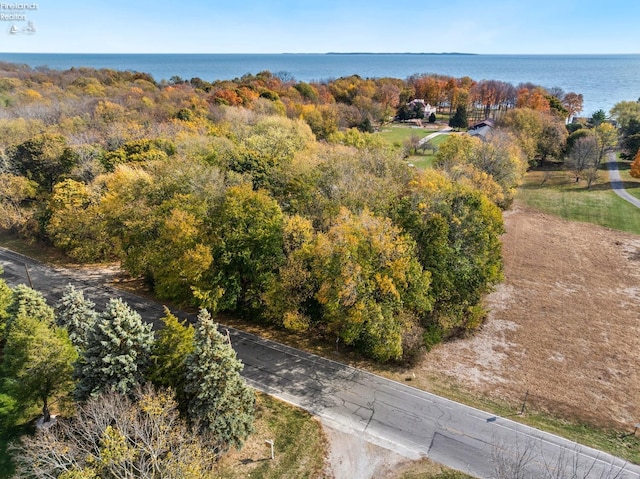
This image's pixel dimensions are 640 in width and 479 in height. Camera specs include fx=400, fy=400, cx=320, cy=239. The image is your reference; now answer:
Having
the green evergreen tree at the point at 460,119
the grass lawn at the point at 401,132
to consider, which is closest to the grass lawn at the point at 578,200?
the grass lawn at the point at 401,132

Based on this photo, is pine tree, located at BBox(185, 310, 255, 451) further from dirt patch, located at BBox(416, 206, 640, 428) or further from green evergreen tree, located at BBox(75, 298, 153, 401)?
dirt patch, located at BBox(416, 206, 640, 428)

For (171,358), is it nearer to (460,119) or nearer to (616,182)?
(616,182)

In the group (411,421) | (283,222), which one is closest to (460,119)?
(283,222)

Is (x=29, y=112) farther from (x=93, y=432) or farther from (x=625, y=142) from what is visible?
(x=625, y=142)

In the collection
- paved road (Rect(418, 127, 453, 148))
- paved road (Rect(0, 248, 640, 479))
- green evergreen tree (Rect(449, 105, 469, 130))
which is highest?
green evergreen tree (Rect(449, 105, 469, 130))

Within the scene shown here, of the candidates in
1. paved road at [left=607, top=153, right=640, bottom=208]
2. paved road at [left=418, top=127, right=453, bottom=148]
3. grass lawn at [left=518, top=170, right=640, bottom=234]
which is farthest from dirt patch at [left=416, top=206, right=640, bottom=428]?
paved road at [left=418, top=127, right=453, bottom=148]
